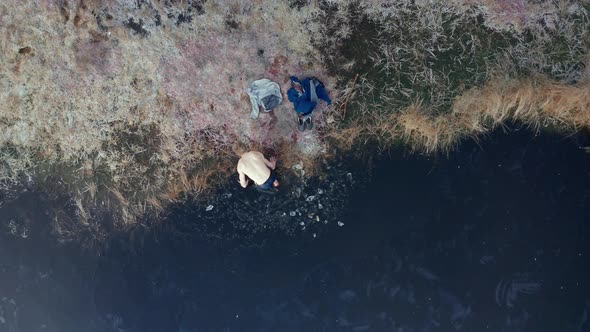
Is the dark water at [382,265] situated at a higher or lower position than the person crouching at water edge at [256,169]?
lower

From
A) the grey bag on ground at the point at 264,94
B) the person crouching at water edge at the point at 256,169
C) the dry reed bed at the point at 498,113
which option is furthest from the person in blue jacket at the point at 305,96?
the dry reed bed at the point at 498,113

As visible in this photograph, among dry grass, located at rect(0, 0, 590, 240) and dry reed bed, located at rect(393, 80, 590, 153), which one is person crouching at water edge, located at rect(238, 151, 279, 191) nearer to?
dry grass, located at rect(0, 0, 590, 240)

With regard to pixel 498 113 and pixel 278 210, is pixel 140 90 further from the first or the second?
pixel 498 113

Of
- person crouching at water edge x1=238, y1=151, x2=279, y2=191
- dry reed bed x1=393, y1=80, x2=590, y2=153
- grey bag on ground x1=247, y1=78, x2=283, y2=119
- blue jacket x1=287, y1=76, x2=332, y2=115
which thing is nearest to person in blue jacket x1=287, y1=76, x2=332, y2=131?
blue jacket x1=287, y1=76, x2=332, y2=115

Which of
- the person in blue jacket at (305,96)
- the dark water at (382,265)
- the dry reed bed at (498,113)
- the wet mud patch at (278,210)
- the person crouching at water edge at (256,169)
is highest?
the person in blue jacket at (305,96)

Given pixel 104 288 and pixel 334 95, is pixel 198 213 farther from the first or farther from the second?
pixel 334 95

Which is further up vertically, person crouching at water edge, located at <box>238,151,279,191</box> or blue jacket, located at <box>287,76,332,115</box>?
blue jacket, located at <box>287,76,332,115</box>

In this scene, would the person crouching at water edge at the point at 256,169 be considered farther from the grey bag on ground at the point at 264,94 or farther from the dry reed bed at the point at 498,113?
the dry reed bed at the point at 498,113

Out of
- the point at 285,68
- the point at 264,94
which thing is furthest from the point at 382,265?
the point at 285,68
